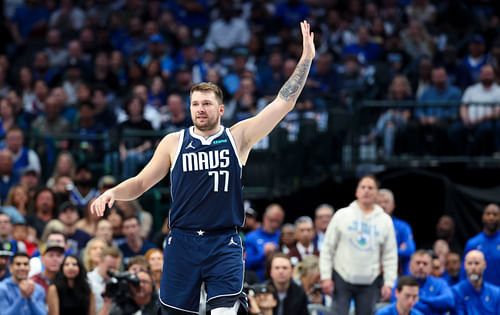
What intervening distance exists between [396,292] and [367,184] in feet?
4.00

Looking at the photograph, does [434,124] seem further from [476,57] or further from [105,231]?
[105,231]

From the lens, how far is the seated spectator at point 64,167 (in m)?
13.1

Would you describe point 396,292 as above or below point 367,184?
below

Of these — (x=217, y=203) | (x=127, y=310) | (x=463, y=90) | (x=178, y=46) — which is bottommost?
(x=127, y=310)

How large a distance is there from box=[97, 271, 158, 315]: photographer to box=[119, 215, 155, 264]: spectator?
146cm

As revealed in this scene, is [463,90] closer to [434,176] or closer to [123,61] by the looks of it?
[434,176]

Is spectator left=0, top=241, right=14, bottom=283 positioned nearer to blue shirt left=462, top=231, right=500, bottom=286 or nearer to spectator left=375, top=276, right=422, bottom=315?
spectator left=375, top=276, right=422, bottom=315

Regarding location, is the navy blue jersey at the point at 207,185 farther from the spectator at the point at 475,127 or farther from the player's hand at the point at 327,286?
the spectator at the point at 475,127

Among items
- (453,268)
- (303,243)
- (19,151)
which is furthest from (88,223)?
(453,268)

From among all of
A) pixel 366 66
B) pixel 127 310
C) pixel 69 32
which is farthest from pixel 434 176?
pixel 69 32

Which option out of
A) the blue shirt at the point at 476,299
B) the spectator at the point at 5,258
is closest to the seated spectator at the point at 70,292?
the spectator at the point at 5,258

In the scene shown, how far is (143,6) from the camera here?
742 inches

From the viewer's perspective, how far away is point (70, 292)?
10.0 metres

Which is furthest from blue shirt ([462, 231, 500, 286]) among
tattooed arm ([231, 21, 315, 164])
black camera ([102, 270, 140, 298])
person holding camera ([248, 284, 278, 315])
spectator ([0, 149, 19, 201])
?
spectator ([0, 149, 19, 201])
